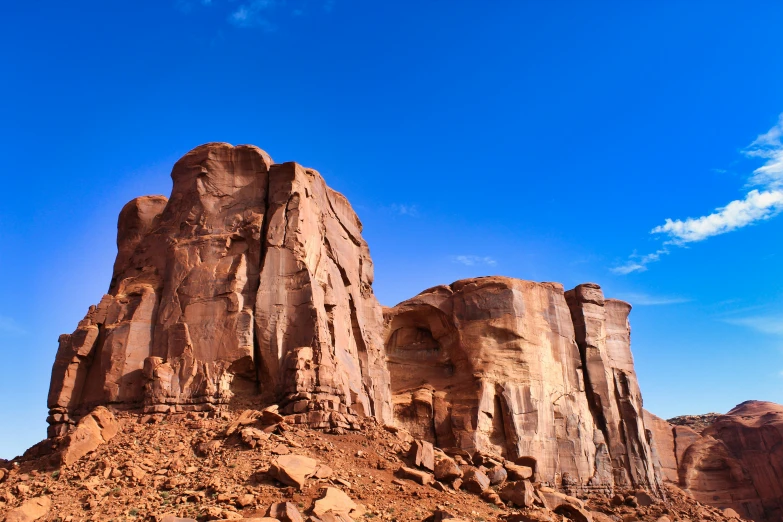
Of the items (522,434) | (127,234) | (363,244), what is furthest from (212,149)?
(522,434)

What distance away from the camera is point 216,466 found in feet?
61.8

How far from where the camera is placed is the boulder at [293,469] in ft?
58.4

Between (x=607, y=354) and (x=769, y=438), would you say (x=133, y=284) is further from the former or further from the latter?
(x=769, y=438)

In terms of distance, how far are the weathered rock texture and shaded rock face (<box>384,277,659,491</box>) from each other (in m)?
16.7

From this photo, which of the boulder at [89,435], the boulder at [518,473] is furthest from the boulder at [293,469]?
the boulder at [518,473]

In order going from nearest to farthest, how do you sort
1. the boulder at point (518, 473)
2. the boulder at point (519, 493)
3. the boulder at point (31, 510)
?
the boulder at point (31, 510) → the boulder at point (519, 493) → the boulder at point (518, 473)

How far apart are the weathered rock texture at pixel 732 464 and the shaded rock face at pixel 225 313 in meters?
38.8

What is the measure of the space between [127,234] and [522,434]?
68.7 ft

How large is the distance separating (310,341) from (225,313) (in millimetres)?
3066

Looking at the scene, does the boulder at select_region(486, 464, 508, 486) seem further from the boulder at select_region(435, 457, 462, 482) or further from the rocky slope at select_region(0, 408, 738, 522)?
the boulder at select_region(435, 457, 462, 482)

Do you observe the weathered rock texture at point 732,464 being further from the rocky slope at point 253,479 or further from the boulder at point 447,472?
the boulder at point 447,472

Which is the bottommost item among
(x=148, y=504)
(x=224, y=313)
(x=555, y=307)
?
(x=148, y=504)

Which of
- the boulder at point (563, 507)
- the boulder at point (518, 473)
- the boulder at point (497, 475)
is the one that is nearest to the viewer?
the boulder at point (563, 507)

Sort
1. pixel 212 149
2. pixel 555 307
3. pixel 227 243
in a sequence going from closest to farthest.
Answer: pixel 227 243 < pixel 212 149 < pixel 555 307
